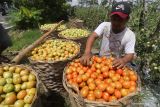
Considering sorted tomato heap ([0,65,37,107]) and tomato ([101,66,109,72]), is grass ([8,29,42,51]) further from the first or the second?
tomato ([101,66,109,72])

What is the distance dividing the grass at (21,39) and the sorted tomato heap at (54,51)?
13.8 ft

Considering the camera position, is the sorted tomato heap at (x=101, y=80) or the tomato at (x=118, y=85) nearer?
the sorted tomato heap at (x=101, y=80)

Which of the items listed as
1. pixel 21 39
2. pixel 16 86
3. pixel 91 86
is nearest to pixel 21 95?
pixel 16 86

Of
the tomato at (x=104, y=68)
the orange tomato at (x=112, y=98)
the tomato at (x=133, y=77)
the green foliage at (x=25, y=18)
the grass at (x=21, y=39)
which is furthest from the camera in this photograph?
the green foliage at (x=25, y=18)

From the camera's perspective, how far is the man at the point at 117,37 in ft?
13.9

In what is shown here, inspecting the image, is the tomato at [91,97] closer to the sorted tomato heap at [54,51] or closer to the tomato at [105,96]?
the tomato at [105,96]

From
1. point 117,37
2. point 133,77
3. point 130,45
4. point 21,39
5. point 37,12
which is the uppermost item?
point 117,37

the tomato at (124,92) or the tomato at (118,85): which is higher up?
the tomato at (118,85)

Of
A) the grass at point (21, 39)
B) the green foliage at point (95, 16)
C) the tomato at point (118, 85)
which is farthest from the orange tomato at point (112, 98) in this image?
the green foliage at point (95, 16)

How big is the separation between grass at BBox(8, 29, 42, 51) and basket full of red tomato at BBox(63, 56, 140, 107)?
649 centimetres

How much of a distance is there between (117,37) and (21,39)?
805 centimetres

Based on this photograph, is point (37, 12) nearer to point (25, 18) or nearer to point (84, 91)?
point (25, 18)

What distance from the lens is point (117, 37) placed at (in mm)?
4695

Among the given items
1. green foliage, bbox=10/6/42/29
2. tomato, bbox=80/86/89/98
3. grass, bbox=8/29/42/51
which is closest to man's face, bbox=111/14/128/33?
tomato, bbox=80/86/89/98
